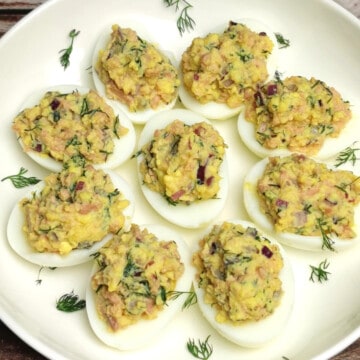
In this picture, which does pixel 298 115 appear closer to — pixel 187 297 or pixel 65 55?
pixel 187 297

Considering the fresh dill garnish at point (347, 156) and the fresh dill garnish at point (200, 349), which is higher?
the fresh dill garnish at point (347, 156)

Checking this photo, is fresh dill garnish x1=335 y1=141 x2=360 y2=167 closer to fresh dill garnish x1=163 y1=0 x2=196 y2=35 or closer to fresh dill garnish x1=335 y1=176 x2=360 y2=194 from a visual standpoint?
fresh dill garnish x1=335 y1=176 x2=360 y2=194

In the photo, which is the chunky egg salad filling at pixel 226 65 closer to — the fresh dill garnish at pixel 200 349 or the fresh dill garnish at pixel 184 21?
the fresh dill garnish at pixel 184 21

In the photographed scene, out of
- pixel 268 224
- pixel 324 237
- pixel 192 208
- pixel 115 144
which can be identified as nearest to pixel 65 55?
pixel 115 144

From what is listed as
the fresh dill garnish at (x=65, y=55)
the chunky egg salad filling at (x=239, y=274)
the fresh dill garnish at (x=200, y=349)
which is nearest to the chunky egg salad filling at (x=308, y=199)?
the chunky egg salad filling at (x=239, y=274)

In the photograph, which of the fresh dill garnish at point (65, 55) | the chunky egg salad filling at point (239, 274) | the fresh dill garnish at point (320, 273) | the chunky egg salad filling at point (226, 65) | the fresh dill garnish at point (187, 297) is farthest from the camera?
the fresh dill garnish at point (65, 55)
